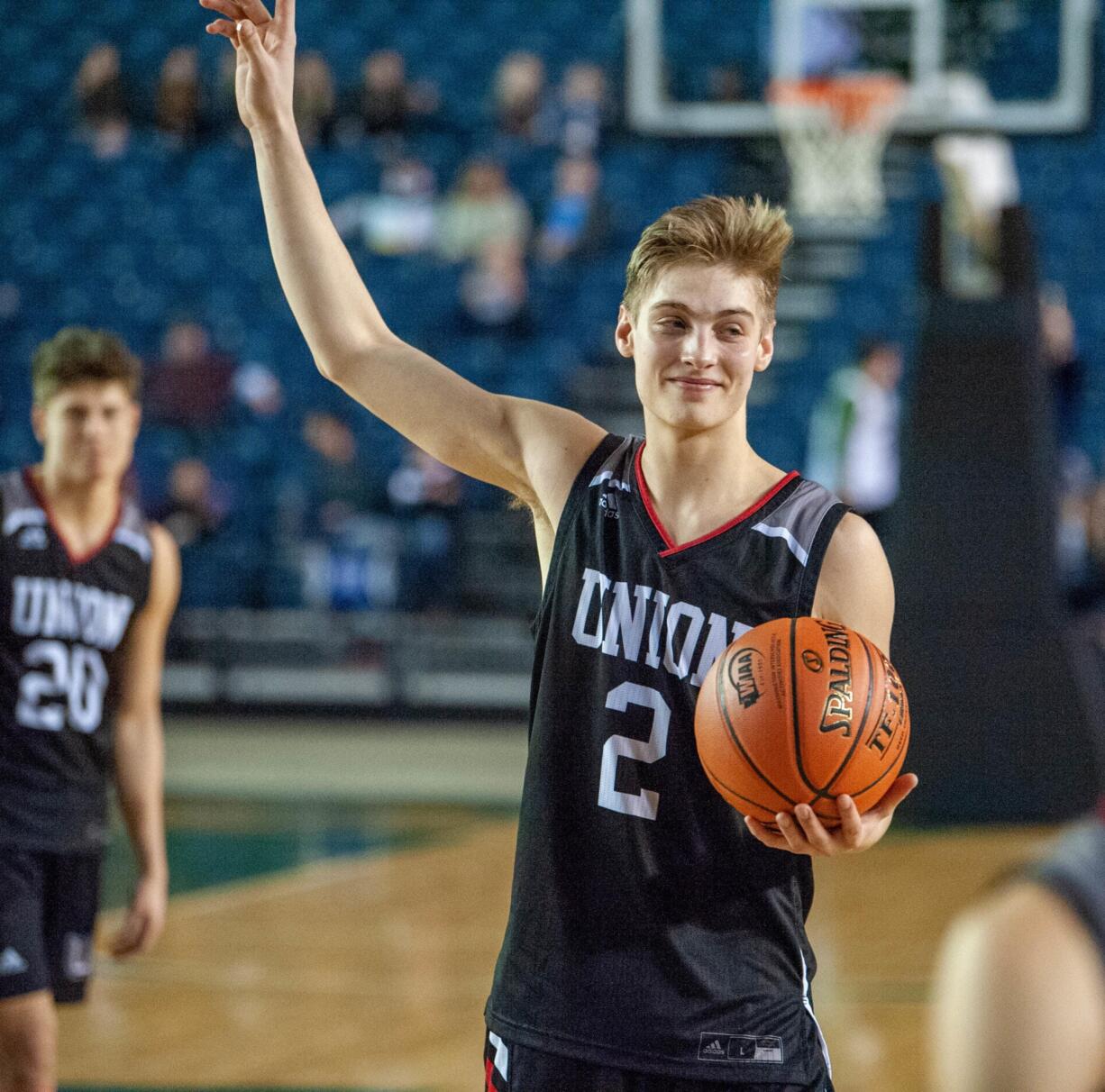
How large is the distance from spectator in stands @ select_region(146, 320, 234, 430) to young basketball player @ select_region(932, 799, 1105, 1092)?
12.3 metres

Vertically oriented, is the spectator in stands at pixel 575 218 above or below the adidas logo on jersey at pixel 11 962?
above

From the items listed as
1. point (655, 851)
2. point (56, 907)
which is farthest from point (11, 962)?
point (655, 851)

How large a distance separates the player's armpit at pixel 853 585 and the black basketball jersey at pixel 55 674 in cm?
193

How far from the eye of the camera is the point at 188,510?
40.3ft

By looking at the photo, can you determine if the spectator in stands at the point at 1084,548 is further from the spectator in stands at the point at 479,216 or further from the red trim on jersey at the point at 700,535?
the red trim on jersey at the point at 700,535

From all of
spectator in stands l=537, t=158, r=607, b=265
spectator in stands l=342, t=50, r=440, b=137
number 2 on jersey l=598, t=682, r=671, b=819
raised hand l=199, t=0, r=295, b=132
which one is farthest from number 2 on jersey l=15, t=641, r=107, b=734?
spectator in stands l=342, t=50, r=440, b=137

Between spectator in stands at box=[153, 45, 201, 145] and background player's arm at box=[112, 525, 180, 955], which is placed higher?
spectator in stands at box=[153, 45, 201, 145]

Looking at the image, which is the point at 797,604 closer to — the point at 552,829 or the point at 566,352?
the point at 552,829

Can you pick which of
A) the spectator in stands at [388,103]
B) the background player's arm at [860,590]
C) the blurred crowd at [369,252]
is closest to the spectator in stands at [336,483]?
the blurred crowd at [369,252]

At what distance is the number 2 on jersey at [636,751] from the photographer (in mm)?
2270

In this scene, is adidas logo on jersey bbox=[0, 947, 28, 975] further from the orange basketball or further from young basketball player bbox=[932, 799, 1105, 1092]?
young basketball player bbox=[932, 799, 1105, 1092]

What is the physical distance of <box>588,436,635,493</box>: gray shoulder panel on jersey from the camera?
244 cm

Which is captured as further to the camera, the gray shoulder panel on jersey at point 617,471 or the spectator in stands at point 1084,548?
the spectator in stands at point 1084,548

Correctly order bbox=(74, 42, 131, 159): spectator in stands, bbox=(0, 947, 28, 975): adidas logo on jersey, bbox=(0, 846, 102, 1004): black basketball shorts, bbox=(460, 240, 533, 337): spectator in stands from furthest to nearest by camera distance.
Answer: bbox=(74, 42, 131, 159): spectator in stands, bbox=(460, 240, 533, 337): spectator in stands, bbox=(0, 846, 102, 1004): black basketball shorts, bbox=(0, 947, 28, 975): adidas logo on jersey
